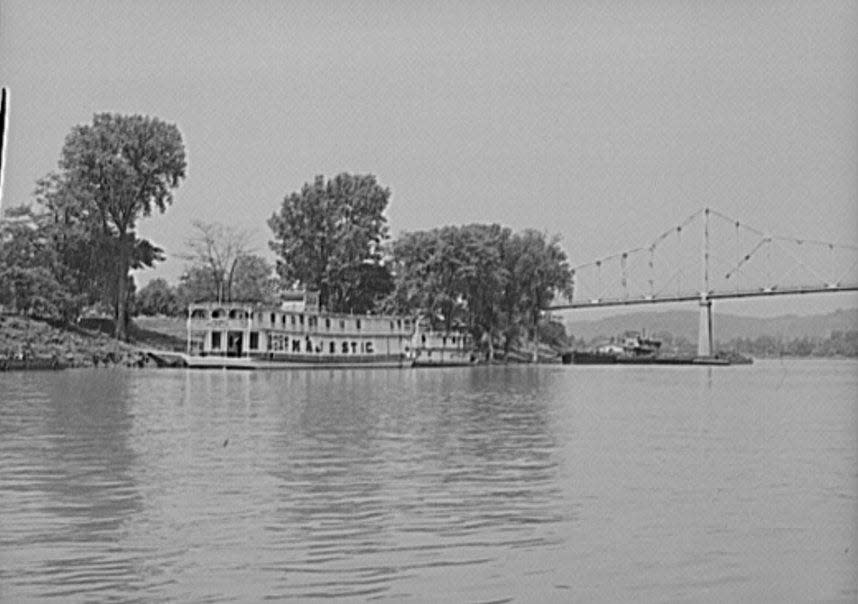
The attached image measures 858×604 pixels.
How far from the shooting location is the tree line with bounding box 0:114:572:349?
3138 centimetres

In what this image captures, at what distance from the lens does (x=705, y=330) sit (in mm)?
45812

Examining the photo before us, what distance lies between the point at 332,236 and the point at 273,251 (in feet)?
8.01

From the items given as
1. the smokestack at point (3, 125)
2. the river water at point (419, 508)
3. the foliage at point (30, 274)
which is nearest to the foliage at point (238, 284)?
the foliage at point (30, 274)

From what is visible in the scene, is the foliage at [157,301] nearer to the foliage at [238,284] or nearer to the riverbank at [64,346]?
the foliage at [238,284]

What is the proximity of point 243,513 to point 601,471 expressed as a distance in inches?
116

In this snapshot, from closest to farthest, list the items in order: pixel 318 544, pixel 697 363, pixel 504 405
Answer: pixel 318 544, pixel 504 405, pixel 697 363

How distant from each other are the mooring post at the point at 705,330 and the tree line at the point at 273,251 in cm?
531

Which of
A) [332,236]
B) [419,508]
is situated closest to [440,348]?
[332,236]

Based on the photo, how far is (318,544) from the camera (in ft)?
15.8

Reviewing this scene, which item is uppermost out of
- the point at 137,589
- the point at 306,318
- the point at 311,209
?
the point at 311,209

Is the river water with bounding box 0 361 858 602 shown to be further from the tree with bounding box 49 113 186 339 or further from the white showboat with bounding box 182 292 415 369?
the tree with bounding box 49 113 186 339

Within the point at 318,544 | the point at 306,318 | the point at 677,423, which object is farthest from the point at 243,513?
the point at 306,318

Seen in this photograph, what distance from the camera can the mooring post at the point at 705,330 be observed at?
144ft

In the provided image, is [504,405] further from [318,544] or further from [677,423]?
[318,544]
